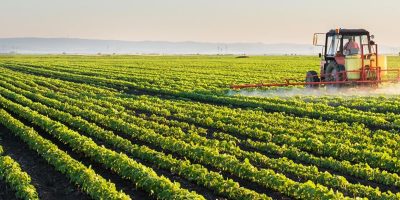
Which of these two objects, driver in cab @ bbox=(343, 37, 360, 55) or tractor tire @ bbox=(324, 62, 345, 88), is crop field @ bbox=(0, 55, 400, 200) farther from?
driver in cab @ bbox=(343, 37, 360, 55)

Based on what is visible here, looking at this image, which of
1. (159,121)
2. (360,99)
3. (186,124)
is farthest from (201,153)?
(360,99)

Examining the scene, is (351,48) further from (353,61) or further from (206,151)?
(206,151)

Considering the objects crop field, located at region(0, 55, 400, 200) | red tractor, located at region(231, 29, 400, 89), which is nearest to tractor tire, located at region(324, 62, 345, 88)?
red tractor, located at region(231, 29, 400, 89)

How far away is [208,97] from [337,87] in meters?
5.67

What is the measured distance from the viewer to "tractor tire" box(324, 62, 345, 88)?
885 inches

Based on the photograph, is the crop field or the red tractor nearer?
the crop field

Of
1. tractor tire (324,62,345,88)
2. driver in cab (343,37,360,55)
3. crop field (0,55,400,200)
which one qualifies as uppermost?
driver in cab (343,37,360,55)

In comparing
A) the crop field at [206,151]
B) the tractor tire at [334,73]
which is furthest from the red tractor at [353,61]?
the crop field at [206,151]

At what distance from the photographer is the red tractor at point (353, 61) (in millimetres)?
21969

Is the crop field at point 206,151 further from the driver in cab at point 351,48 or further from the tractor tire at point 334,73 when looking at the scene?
the driver in cab at point 351,48

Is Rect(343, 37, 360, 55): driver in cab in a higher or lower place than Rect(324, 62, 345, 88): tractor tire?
higher

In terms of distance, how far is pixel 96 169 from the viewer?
1082 centimetres

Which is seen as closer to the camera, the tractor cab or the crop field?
the crop field

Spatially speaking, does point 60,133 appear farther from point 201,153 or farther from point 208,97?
point 208,97
